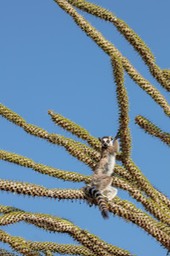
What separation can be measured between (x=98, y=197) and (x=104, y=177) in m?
0.59

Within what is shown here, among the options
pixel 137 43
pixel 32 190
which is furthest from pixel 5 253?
pixel 137 43

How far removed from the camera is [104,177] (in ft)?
19.2

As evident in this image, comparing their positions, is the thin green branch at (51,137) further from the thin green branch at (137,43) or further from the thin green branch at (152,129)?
the thin green branch at (137,43)

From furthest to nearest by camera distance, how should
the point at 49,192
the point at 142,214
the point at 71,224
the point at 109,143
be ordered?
the point at 109,143
the point at 71,224
the point at 49,192
the point at 142,214

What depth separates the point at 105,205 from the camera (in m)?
4.96

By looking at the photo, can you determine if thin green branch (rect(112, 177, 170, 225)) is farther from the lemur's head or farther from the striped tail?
the lemur's head

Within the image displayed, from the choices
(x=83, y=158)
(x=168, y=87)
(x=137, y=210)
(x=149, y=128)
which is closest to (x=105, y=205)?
(x=137, y=210)

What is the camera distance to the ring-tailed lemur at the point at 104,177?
17.6ft

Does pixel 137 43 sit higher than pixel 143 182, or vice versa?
pixel 137 43

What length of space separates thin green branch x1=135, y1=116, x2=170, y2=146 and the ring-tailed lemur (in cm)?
30

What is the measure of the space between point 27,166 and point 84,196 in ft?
2.38

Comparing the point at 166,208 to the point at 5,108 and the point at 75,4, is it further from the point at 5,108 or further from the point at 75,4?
the point at 75,4

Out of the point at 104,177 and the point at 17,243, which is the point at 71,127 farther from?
the point at 17,243

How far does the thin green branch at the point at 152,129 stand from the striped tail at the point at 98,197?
762 mm
